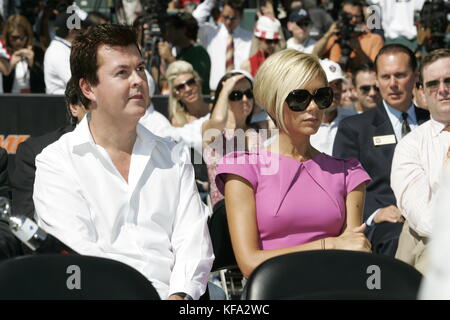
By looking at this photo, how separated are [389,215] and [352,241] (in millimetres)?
1537

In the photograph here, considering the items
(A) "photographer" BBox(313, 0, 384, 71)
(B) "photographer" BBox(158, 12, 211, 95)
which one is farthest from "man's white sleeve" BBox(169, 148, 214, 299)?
(A) "photographer" BBox(313, 0, 384, 71)

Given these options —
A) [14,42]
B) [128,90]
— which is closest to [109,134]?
[128,90]

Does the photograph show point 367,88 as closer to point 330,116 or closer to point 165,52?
point 330,116

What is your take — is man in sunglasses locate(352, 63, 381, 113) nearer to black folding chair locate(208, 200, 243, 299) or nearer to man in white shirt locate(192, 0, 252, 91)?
man in white shirt locate(192, 0, 252, 91)

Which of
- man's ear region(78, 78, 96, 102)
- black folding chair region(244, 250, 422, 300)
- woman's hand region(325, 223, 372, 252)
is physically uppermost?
man's ear region(78, 78, 96, 102)

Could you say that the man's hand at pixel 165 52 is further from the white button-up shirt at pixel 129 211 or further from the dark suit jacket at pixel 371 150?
the white button-up shirt at pixel 129 211

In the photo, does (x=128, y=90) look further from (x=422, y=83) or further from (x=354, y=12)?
→ (x=354, y=12)

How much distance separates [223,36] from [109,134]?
6.37 m

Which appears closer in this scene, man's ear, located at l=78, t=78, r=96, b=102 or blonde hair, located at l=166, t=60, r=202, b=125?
man's ear, located at l=78, t=78, r=96, b=102

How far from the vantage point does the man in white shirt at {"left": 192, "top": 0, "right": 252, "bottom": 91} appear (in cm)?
961

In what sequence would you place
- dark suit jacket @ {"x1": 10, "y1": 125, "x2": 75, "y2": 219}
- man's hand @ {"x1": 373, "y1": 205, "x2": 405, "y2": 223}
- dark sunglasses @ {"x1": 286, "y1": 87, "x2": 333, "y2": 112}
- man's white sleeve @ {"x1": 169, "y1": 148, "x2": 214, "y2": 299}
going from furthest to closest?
man's hand @ {"x1": 373, "y1": 205, "x2": 405, "y2": 223}, dark suit jacket @ {"x1": 10, "y1": 125, "x2": 75, "y2": 219}, dark sunglasses @ {"x1": 286, "y1": 87, "x2": 333, "y2": 112}, man's white sleeve @ {"x1": 169, "y1": 148, "x2": 214, "y2": 299}

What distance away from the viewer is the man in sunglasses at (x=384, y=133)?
16.6 ft

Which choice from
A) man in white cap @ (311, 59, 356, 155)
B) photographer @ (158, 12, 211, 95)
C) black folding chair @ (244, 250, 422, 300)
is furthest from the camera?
photographer @ (158, 12, 211, 95)

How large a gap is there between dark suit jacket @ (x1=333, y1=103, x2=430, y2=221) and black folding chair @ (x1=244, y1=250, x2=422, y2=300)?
261 cm
